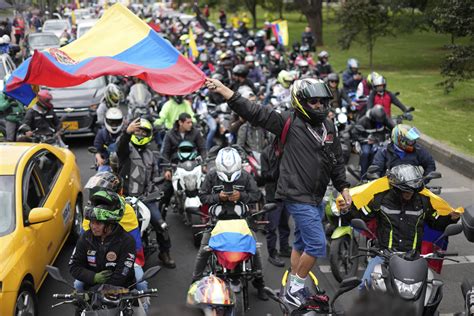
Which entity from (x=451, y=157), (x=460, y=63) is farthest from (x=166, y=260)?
(x=460, y=63)

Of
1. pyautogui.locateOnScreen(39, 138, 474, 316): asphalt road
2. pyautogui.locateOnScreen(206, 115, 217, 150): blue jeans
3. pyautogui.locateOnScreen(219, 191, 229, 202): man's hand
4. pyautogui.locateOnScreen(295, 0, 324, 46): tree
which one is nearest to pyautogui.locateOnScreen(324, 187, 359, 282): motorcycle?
pyautogui.locateOnScreen(39, 138, 474, 316): asphalt road

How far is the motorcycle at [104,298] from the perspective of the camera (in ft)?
15.7

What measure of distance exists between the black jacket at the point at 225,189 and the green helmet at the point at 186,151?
1.98 meters

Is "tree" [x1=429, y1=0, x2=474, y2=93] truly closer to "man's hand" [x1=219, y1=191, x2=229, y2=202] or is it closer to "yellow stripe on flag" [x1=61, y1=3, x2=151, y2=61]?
"yellow stripe on flag" [x1=61, y1=3, x2=151, y2=61]

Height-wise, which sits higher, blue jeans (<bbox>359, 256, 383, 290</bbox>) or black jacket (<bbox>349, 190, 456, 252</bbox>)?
black jacket (<bbox>349, 190, 456, 252</bbox>)

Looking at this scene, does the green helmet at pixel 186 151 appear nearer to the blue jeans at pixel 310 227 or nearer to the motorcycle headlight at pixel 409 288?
the blue jeans at pixel 310 227

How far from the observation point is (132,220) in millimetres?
5973

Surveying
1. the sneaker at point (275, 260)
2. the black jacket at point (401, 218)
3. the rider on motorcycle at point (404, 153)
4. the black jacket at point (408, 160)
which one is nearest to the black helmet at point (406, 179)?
the black jacket at point (401, 218)

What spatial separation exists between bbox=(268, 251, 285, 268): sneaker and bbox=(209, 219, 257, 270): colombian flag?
2.19 metres

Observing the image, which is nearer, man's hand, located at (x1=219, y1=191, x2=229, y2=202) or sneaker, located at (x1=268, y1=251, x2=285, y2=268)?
man's hand, located at (x1=219, y1=191, x2=229, y2=202)

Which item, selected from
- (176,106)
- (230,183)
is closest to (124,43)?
(230,183)

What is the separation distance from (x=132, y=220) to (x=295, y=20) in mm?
54872

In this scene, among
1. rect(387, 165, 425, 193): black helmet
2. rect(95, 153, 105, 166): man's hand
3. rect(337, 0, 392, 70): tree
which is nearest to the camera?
rect(387, 165, 425, 193): black helmet

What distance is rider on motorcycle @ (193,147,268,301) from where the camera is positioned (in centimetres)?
668
